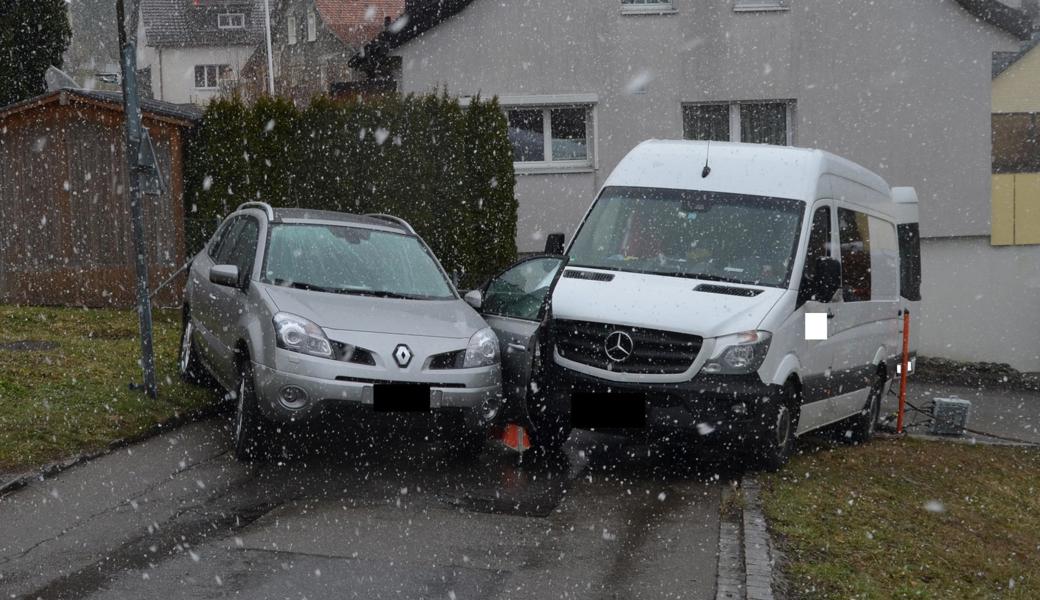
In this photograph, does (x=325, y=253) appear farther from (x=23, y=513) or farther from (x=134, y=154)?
(x=23, y=513)

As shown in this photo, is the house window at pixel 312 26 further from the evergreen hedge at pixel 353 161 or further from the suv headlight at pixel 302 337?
the suv headlight at pixel 302 337

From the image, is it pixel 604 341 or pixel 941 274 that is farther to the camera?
pixel 941 274

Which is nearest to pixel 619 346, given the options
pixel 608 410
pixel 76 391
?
A: pixel 608 410

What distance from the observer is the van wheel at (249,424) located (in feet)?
29.5

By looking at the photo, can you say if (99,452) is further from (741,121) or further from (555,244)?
(741,121)

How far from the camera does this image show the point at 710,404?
29.8ft

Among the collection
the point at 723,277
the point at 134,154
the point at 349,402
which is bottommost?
the point at 349,402

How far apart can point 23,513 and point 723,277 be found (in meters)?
5.23

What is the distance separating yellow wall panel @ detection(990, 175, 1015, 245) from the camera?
77.1 feet

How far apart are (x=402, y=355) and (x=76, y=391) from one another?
3695 millimetres

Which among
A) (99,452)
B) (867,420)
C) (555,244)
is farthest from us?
(867,420)

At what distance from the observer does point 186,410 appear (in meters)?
10.9

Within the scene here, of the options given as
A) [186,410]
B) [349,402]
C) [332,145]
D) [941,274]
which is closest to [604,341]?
[349,402]

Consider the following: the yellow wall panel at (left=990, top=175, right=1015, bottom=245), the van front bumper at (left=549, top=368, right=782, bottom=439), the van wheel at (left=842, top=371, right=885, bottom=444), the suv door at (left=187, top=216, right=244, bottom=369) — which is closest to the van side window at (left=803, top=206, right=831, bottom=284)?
the van front bumper at (left=549, top=368, right=782, bottom=439)
